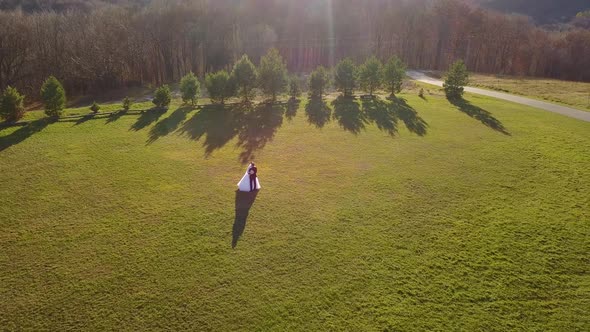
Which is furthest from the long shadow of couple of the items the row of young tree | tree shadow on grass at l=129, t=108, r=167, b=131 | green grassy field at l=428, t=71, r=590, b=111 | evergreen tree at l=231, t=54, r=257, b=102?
green grassy field at l=428, t=71, r=590, b=111

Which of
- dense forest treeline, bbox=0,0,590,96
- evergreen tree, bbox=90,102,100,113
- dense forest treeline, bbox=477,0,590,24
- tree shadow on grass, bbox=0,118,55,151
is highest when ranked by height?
dense forest treeline, bbox=477,0,590,24

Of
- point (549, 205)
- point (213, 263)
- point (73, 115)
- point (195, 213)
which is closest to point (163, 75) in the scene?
point (73, 115)

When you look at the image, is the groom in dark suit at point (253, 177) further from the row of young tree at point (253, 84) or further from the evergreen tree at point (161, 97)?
the evergreen tree at point (161, 97)

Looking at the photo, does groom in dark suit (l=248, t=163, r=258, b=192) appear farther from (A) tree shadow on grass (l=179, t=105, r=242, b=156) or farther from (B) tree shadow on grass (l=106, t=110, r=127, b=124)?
(B) tree shadow on grass (l=106, t=110, r=127, b=124)

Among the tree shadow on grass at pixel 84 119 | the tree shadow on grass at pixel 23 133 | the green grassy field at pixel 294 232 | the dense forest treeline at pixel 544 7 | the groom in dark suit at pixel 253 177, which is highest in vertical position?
the dense forest treeline at pixel 544 7

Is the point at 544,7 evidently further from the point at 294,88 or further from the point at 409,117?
the point at 294,88

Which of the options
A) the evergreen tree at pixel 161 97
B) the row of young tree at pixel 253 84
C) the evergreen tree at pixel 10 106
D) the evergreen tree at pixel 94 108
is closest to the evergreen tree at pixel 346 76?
the row of young tree at pixel 253 84
